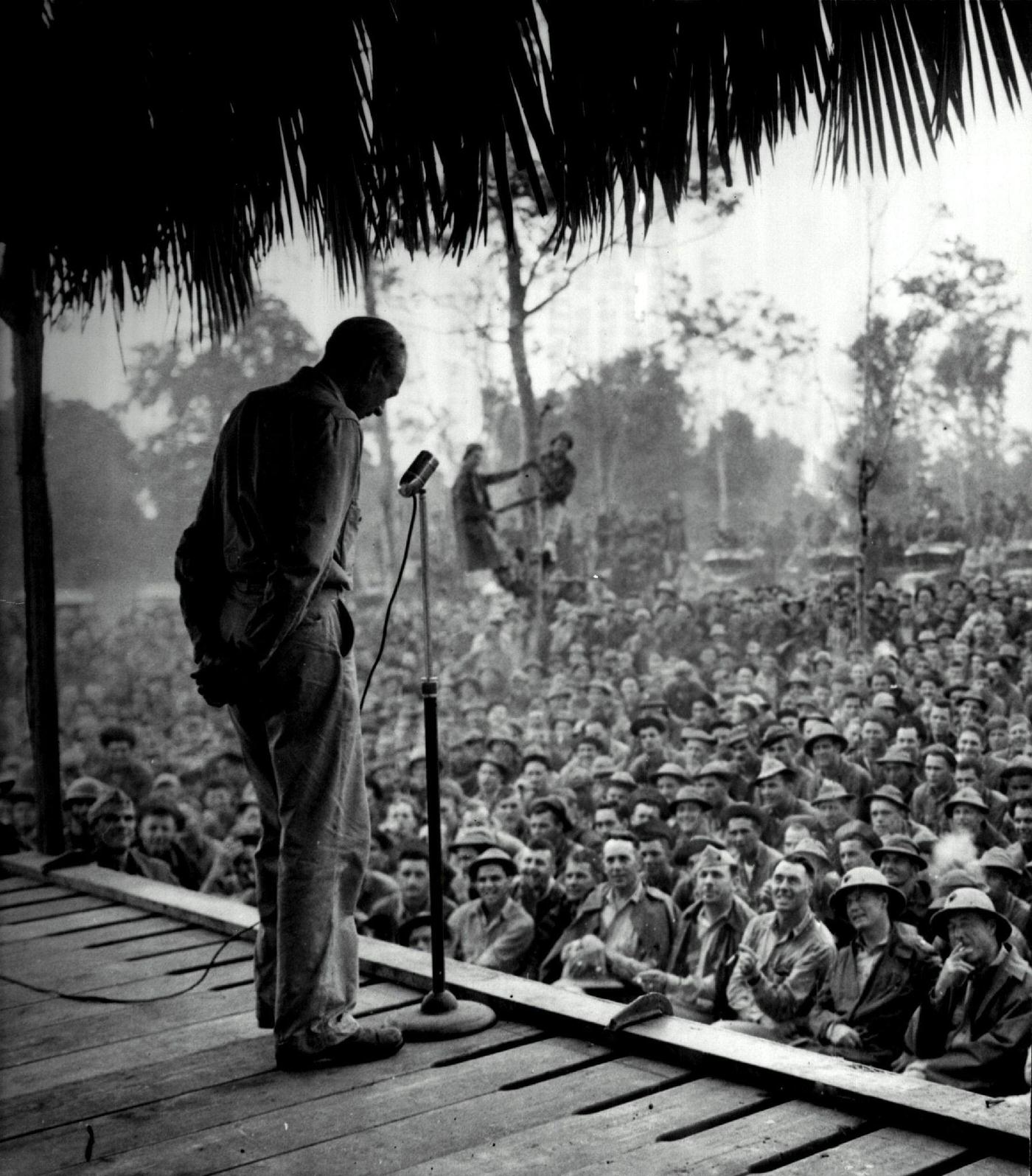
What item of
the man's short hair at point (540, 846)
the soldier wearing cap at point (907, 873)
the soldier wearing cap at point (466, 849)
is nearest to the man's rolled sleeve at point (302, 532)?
the soldier wearing cap at point (907, 873)

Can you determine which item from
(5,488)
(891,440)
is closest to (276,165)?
(5,488)

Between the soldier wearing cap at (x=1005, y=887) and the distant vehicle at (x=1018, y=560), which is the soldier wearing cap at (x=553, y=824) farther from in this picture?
the distant vehicle at (x=1018, y=560)

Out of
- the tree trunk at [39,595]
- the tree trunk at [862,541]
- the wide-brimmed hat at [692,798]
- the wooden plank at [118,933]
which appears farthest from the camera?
the tree trunk at [862,541]

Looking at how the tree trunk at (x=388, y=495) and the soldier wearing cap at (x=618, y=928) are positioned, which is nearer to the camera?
the soldier wearing cap at (x=618, y=928)

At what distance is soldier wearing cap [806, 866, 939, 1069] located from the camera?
4.95 m

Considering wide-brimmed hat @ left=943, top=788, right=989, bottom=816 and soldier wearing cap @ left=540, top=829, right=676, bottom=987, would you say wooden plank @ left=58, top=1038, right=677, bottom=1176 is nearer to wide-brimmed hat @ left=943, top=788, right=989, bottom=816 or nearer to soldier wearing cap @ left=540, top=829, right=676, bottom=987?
soldier wearing cap @ left=540, top=829, right=676, bottom=987

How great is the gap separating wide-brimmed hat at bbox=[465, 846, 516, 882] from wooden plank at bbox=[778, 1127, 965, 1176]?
4164 mm

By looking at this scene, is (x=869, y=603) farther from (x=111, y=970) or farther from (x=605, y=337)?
(x=111, y=970)

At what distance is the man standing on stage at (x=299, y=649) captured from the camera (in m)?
2.80

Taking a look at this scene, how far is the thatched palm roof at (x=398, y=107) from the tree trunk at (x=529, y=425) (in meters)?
5.31

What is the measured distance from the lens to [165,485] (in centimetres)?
1070

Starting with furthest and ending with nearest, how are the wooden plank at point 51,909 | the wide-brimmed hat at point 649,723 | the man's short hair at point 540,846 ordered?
the wide-brimmed hat at point 649,723 → the man's short hair at point 540,846 → the wooden plank at point 51,909

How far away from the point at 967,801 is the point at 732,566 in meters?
3.58

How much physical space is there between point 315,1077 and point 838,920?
3096mm
